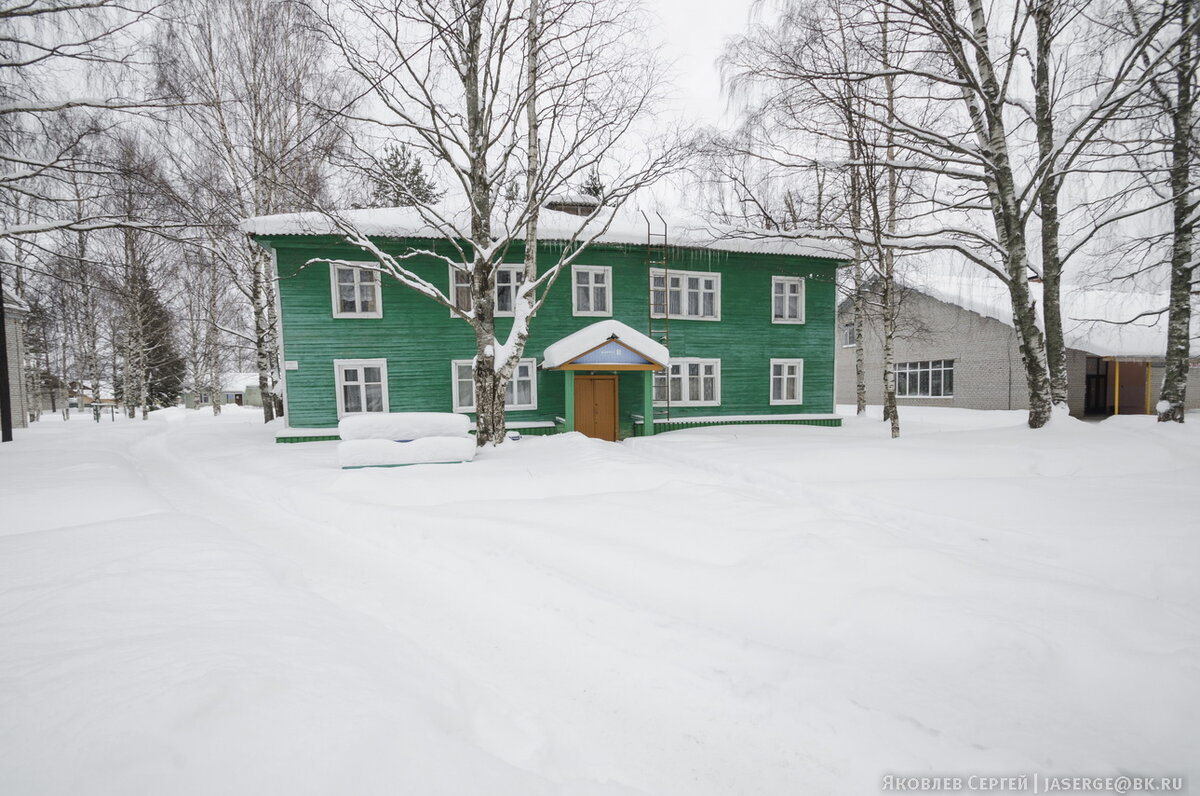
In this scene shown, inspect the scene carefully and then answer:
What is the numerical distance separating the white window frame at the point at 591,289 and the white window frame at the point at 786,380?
6408mm

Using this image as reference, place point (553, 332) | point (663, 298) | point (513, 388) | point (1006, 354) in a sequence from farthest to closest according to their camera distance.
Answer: point (1006, 354) → point (663, 298) → point (553, 332) → point (513, 388)

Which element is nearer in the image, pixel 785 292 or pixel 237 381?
pixel 785 292

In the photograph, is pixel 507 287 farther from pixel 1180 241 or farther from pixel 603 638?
pixel 1180 241

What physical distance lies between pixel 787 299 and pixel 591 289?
734cm

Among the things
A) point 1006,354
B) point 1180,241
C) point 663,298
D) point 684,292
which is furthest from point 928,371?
point 663,298

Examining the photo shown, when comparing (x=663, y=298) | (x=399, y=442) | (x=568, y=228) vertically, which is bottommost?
(x=399, y=442)

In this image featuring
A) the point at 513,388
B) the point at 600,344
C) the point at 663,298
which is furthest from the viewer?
the point at 663,298

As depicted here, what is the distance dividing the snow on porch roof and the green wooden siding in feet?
4.94

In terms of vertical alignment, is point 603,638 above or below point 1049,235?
below

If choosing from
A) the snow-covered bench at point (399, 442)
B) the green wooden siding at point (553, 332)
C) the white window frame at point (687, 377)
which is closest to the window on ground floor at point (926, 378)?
the green wooden siding at point (553, 332)

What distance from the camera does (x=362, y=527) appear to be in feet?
20.6

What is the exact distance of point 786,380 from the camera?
18.1m

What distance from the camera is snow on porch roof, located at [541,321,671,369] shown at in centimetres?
1370

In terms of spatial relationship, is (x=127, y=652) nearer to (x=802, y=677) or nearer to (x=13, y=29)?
(x=802, y=677)
